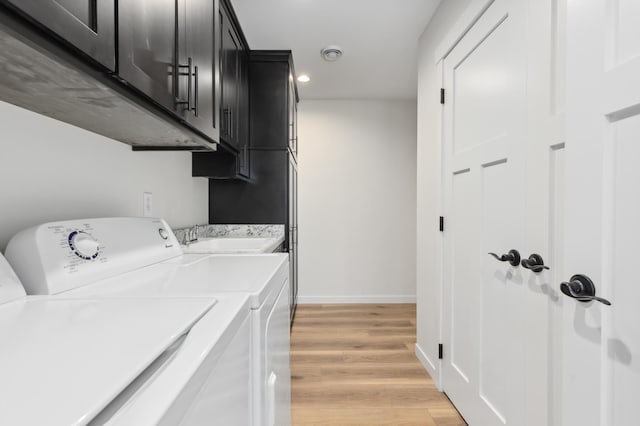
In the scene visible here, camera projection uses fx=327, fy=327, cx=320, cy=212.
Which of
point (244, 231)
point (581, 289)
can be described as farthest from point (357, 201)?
point (581, 289)

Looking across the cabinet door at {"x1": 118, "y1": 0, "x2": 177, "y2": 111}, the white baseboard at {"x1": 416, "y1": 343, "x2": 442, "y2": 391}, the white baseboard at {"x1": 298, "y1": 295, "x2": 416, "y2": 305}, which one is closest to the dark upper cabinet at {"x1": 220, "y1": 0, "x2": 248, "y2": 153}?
the cabinet door at {"x1": 118, "y1": 0, "x2": 177, "y2": 111}

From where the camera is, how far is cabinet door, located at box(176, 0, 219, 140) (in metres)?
1.19

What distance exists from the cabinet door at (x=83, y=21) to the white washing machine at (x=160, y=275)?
0.47 m

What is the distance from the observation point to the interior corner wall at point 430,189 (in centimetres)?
207

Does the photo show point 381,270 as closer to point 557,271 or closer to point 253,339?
point 557,271

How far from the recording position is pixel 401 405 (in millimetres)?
1879

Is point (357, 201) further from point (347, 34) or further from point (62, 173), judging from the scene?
point (62, 173)

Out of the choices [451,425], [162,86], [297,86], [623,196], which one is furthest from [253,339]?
[297,86]

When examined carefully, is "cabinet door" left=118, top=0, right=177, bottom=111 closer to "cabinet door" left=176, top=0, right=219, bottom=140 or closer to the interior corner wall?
"cabinet door" left=176, top=0, right=219, bottom=140

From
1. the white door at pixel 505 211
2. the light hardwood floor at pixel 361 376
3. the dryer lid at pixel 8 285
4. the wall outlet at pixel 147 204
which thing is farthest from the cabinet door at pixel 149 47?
the light hardwood floor at pixel 361 376

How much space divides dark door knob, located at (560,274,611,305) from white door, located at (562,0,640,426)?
0.02 metres

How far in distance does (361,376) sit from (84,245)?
6.15ft

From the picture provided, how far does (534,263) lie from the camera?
1.17 metres

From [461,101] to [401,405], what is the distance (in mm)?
1746
